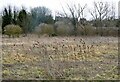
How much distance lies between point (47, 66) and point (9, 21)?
17879mm

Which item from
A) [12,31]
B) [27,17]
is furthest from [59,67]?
[27,17]

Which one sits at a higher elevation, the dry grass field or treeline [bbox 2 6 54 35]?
treeline [bbox 2 6 54 35]

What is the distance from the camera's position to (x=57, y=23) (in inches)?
765

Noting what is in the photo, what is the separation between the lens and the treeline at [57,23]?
703 inches

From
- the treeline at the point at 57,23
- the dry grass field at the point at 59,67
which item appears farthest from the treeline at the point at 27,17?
the dry grass field at the point at 59,67

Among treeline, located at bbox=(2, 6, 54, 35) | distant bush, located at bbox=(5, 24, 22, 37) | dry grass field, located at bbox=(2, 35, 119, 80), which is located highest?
treeline, located at bbox=(2, 6, 54, 35)

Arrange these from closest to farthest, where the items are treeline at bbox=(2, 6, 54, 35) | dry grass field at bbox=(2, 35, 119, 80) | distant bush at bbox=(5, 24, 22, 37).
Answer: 1. dry grass field at bbox=(2, 35, 119, 80)
2. distant bush at bbox=(5, 24, 22, 37)
3. treeline at bbox=(2, 6, 54, 35)

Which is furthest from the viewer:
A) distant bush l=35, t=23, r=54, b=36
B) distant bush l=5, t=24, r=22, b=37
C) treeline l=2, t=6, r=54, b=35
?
treeline l=2, t=6, r=54, b=35

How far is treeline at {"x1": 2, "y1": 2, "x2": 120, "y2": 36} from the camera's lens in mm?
17853

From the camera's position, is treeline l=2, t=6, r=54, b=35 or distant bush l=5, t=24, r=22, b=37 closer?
distant bush l=5, t=24, r=22, b=37

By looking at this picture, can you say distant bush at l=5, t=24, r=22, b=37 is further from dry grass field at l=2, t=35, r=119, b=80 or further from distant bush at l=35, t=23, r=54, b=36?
dry grass field at l=2, t=35, r=119, b=80

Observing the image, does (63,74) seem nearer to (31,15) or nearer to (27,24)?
(27,24)

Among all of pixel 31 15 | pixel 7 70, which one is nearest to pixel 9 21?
pixel 31 15

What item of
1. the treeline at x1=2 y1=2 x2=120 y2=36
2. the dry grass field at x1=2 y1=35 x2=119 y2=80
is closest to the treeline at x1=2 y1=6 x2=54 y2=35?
the treeline at x1=2 y1=2 x2=120 y2=36
